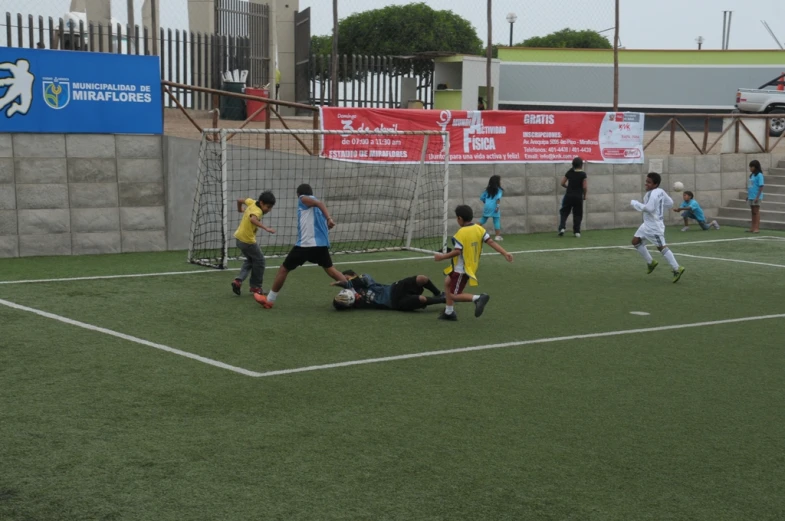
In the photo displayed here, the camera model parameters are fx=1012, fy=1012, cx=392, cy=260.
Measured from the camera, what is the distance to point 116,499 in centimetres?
602

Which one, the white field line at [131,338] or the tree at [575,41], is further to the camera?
the tree at [575,41]

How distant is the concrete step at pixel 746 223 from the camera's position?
80.1ft

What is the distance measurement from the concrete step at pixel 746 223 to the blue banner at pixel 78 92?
1464 cm

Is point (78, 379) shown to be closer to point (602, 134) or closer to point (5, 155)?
point (5, 155)

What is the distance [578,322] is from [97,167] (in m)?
9.33

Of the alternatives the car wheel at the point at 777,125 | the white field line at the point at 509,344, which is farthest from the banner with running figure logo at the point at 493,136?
the car wheel at the point at 777,125

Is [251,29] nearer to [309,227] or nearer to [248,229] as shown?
[248,229]

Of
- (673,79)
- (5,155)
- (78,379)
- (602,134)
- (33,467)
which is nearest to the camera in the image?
(33,467)

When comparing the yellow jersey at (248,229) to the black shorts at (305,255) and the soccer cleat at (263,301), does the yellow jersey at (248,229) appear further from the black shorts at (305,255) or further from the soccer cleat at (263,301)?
the soccer cleat at (263,301)

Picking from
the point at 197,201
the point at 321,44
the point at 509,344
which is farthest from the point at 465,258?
the point at 321,44

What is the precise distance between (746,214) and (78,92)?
16602 millimetres

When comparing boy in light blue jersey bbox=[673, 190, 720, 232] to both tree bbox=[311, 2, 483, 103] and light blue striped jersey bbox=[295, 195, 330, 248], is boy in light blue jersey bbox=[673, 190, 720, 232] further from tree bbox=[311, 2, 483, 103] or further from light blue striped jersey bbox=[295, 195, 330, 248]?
tree bbox=[311, 2, 483, 103]

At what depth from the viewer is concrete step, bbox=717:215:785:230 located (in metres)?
24.4

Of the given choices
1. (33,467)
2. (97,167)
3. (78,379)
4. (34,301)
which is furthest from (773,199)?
(33,467)
